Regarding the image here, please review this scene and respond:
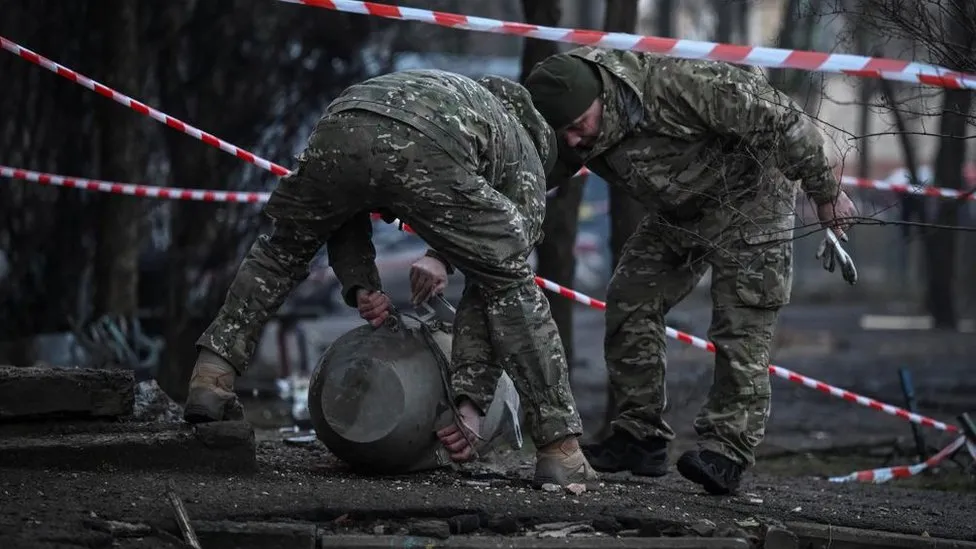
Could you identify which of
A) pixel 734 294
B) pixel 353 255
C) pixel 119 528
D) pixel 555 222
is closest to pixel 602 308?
pixel 734 294

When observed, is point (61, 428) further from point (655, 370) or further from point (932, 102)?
point (932, 102)

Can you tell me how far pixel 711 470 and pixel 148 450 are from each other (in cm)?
204

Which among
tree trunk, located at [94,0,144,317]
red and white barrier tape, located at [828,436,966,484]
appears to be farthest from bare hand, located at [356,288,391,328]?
tree trunk, located at [94,0,144,317]

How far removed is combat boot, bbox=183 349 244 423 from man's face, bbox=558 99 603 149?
59.2 inches

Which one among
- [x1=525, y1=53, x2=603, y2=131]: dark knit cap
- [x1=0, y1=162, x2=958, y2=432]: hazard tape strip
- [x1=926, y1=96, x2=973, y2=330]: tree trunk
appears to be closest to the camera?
[x1=525, y1=53, x2=603, y2=131]: dark knit cap

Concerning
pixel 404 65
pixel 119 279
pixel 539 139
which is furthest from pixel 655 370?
pixel 404 65

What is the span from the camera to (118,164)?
926 centimetres

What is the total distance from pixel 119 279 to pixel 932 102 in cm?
550

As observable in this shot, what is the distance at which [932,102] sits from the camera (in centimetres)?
562

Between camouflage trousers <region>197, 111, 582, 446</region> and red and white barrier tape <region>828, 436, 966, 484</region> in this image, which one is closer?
camouflage trousers <region>197, 111, 582, 446</region>

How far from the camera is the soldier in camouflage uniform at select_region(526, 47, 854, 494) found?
17.9 ft

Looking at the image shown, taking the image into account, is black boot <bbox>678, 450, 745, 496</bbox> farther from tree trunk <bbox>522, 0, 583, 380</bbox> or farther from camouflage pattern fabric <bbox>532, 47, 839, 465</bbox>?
tree trunk <bbox>522, 0, 583, 380</bbox>

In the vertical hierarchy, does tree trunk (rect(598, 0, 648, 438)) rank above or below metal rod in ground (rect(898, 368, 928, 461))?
above

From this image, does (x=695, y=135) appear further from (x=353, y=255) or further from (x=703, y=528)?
(x=703, y=528)
